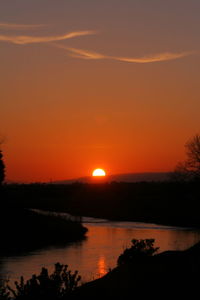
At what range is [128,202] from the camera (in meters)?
100

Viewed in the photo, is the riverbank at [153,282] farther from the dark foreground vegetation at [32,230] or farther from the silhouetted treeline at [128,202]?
the silhouetted treeline at [128,202]

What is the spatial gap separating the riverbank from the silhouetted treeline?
2210 inches

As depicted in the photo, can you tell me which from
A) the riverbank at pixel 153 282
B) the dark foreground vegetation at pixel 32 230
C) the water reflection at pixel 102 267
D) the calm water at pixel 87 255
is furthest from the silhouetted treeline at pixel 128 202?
the riverbank at pixel 153 282

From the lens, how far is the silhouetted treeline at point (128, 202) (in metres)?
82.3

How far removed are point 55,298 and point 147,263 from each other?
117 inches

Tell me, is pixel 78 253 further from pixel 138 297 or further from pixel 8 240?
pixel 138 297

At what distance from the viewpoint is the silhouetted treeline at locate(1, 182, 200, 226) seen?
82.3m

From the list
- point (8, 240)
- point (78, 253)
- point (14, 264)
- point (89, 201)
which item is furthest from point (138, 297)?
point (89, 201)

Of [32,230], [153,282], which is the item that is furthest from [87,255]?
[153,282]

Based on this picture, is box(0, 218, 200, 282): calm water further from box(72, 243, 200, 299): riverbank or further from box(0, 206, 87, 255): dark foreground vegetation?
box(72, 243, 200, 299): riverbank

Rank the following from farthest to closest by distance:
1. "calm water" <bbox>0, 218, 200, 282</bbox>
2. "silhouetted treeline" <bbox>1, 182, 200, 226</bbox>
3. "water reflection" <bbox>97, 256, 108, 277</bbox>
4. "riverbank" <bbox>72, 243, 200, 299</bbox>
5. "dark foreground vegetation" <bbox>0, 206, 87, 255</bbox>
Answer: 1. "silhouetted treeline" <bbox>1, 182, 200, 226</bbox>
2. "dark foreground vegetation" <bbox>0, 206, 87, 255</bbox>
3. "calm water" <bbox>0, 218, 200, 282</bbox>
4. "water reflection" <bbox>97, 256, 108, 277</bbox>
5. "riverbank" <bbox>72, 243, 200, 299</bbox>

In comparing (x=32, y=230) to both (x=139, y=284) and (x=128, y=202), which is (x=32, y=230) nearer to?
(x=139, y=284)

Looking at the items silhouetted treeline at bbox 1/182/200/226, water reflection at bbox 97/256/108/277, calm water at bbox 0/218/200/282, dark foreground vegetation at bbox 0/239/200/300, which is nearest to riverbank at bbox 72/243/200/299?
dark foreground vegetation at bbox 0/239/200/300

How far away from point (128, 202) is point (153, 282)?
284 ft
